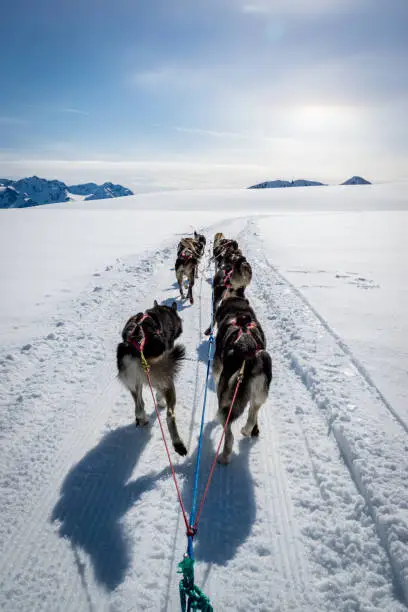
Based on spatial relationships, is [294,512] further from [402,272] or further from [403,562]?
[402,272]

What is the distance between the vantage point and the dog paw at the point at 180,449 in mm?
3463

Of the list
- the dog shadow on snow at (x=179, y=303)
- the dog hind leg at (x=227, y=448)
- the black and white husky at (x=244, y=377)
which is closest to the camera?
the black and white husky at (x=244, y=377)

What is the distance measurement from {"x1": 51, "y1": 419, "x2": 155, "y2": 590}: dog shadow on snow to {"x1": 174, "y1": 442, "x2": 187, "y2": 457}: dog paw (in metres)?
0.40

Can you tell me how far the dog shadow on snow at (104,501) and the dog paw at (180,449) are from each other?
1.32 feet

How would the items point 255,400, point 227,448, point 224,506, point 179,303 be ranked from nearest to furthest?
1. point 224,506
2. point 227,448
3. point 255,400
4. point 179,303

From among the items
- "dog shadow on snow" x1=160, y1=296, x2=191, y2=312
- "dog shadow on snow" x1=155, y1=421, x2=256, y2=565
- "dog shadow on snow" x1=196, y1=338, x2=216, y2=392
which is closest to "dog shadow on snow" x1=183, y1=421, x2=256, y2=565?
"dog shadow on snow" x1=155, y1=421, x2=256, y2=565

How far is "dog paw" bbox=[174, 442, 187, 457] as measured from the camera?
3.46 metres

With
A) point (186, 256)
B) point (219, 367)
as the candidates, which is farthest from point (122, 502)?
point (186, 256)

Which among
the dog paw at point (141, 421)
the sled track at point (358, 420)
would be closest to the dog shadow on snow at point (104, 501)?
the dog paw at point (141, 421)

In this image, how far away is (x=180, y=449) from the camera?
3.48 metres

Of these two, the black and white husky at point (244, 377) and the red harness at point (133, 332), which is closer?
the black and white husky at point (244, 377)

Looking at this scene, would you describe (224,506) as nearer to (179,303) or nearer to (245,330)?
(245,330)

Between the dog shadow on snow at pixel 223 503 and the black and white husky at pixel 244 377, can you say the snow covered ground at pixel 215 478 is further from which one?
the black and white husky at pixel 244 377

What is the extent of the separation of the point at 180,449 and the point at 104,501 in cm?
86
